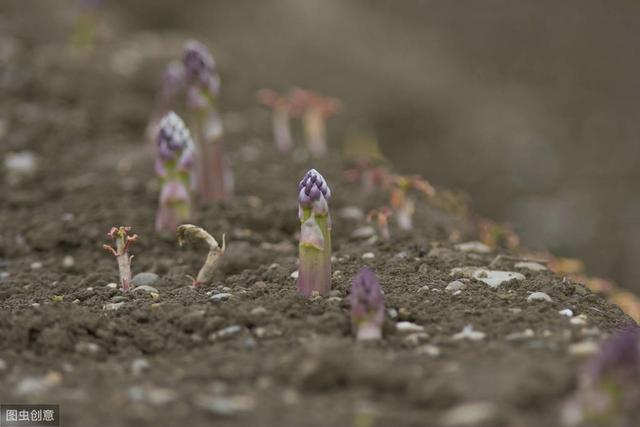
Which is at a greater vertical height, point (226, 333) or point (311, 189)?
point (311, 189)

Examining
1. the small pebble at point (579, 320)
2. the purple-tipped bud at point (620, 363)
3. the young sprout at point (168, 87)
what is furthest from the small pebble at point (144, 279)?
the purple-tipped bud at point (620, 363)

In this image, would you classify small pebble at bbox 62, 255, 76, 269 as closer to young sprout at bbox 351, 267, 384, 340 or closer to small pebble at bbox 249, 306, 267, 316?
small pebble at bbox 249, 306, 267, 316

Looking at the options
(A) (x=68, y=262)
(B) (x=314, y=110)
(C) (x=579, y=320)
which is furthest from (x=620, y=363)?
(B) (x=314, y=110)

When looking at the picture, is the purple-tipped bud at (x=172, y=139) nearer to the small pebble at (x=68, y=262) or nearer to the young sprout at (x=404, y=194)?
the small pebble at (x=68, y=262)

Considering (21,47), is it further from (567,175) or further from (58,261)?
(567,175)

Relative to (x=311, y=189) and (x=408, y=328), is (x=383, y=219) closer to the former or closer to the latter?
(x=311, y=189)

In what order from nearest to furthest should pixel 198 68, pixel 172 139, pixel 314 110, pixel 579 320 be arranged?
pixel 579 320 → pixel 172 139 → pixel 198 68 → pixel 314 110

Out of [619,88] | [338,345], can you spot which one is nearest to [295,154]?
[338,345]
